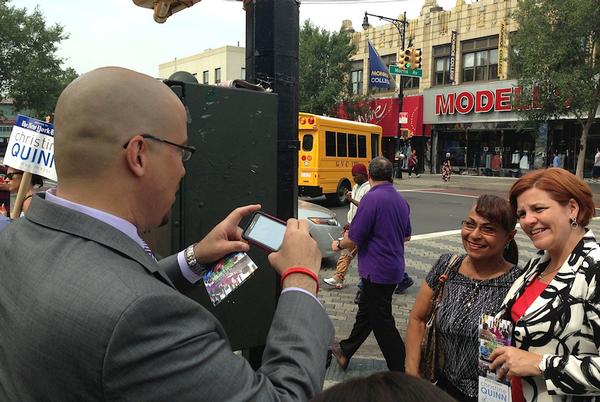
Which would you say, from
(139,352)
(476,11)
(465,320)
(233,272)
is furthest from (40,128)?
(476,11)

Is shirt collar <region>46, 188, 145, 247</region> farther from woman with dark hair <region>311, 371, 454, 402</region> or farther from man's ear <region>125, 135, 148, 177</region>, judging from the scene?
woman with dark hair <region>311, 371, 454, 402</region>

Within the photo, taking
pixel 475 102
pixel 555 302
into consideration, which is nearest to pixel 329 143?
pixel 555 302

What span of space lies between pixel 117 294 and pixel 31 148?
3.97 metres

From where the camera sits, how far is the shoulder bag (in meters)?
2.79

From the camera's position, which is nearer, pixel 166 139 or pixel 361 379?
pixel 361 379

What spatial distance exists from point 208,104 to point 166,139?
1484 millimetres

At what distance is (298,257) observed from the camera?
1513 mm

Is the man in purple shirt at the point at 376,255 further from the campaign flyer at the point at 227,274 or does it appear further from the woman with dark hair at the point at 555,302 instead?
the campaign flyer at the point at 227,274

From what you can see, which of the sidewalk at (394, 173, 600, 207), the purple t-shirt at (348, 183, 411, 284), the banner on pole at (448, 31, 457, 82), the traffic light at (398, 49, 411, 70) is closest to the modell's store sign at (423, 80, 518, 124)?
the banner on pole at (448, 31, 457, 82)

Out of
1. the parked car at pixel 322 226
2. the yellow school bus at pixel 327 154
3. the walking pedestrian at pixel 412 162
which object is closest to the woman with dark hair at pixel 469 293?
the parked car at pixel 322 226

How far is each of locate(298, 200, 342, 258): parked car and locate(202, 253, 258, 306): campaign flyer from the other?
6.55 metres

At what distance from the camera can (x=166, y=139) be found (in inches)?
53.7

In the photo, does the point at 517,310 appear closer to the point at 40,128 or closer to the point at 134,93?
the point at 134,93

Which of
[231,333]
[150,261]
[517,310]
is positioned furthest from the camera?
[231,333]
